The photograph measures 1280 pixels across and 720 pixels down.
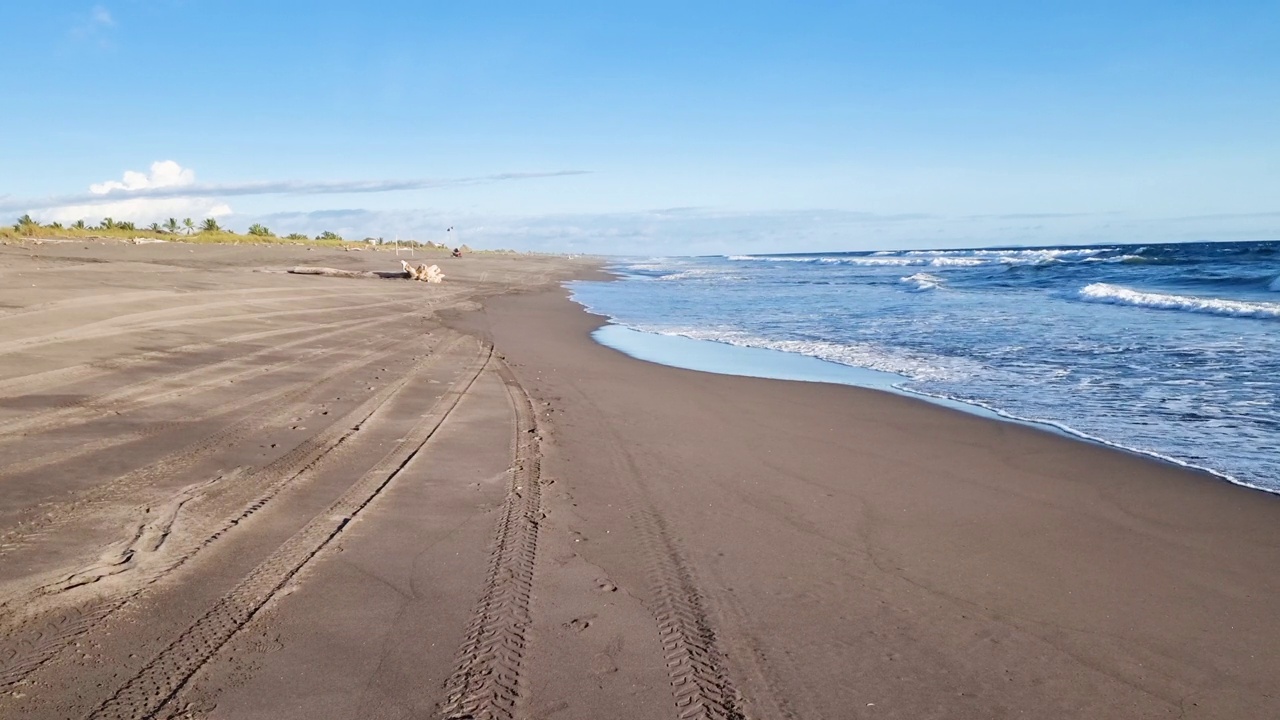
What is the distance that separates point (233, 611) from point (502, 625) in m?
1.15

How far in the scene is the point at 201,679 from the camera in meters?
2.81

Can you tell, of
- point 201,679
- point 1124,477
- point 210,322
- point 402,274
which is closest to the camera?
point 201,679

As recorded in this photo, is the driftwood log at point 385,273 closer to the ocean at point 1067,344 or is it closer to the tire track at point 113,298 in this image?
the ocean at point 1067,344

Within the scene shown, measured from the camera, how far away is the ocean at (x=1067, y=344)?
25.0 ft

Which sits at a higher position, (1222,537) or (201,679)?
(201,679)

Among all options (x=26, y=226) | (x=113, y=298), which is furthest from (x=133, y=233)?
(x=113, y=298)

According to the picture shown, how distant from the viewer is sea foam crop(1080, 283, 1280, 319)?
1772 cm

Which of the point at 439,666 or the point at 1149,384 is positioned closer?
the point at 439,666

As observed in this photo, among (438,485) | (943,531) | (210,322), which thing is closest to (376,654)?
(438,485)

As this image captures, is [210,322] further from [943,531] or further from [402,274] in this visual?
[402,274]

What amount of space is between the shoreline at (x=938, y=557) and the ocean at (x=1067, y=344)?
1146 millimetres

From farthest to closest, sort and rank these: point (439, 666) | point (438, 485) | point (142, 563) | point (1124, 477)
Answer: point (1124, 477) < point (438, 485) < point (142, 563) < point (439, 666)

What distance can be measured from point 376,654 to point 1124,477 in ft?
18.7

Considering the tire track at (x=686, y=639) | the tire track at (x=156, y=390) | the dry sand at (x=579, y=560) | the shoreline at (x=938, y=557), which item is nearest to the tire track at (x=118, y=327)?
the dry sand at (x=579, y=560)
